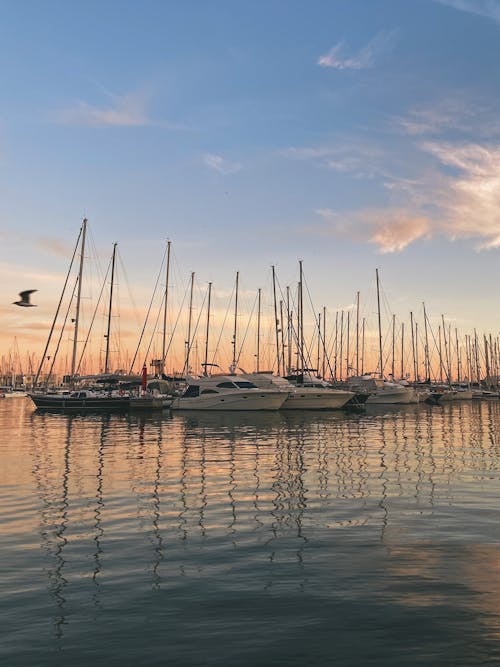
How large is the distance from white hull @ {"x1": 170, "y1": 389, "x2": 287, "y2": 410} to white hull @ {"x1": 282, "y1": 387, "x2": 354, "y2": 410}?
2.65 metres

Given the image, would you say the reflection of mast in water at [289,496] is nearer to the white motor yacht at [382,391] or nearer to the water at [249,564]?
the water at [249,564]

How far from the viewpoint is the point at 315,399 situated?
6144cm

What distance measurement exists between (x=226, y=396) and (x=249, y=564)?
49.5 m

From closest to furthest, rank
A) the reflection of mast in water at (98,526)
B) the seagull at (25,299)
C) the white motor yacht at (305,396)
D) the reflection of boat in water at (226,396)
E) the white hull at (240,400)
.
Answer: the reflection of mast in water at (98,526) < the seagull at (25,299) < the white hull at (240,400) < the reflection of boat in water at (226,396) < the white motor yacht at (305,396)

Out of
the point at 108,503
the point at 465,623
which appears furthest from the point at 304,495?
the point at 465,623

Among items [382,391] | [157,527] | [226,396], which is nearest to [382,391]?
[382,391]

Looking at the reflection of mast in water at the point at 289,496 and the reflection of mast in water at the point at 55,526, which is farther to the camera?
the reflection of mast in water at the point at 289,496

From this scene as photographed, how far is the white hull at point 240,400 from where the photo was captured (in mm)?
58281

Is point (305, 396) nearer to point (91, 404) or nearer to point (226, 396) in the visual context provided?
point (226, 396)

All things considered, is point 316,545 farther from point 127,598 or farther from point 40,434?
point 40,434

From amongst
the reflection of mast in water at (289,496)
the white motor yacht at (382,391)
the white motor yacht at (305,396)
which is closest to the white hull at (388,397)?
the white motor yacht at (382,391)

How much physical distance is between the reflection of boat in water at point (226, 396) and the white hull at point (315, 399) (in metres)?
2.73

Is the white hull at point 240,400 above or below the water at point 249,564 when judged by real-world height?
above

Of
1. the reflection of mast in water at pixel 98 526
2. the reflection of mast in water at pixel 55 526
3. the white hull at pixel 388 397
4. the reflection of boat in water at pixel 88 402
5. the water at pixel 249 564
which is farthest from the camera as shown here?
the white hull at pixel 388 397
